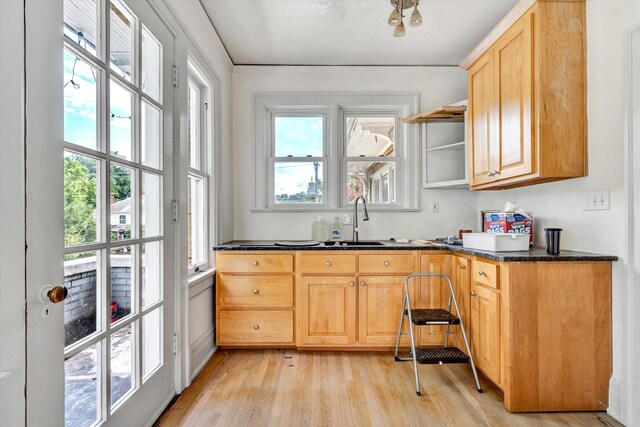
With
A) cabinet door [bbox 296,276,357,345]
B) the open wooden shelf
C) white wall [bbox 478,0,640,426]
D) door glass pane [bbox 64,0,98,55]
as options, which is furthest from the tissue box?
door glass pane [bbox 64,0,98,55]

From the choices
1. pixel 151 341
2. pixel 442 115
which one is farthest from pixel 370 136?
pixel 151 341

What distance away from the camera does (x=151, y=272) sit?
1763mm

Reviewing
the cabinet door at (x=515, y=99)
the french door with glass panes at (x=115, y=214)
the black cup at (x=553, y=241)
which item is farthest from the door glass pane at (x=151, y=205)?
the black cup at (x=553, y=241)

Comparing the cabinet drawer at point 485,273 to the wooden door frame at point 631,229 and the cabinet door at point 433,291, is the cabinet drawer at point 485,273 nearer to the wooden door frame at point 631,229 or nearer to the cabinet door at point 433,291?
the cabinet door at point 433,291

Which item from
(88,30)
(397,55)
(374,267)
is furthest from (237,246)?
(397,55)

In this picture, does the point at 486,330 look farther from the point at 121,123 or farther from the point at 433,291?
the point at 121,123

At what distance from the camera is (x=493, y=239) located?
6.93ft

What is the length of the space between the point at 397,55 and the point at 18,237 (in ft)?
9.77

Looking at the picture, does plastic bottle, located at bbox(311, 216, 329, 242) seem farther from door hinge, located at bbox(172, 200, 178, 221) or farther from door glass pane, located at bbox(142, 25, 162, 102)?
door glass pane, located at bbox(142, 25, 162, 102)

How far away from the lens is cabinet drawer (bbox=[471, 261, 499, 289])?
200cm

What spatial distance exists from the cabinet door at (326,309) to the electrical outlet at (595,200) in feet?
5.09

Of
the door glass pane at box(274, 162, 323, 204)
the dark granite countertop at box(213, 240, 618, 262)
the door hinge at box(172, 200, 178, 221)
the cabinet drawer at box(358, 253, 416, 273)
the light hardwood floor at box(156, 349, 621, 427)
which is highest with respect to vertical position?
the door glass pane at box(274, 162, 323, 204)

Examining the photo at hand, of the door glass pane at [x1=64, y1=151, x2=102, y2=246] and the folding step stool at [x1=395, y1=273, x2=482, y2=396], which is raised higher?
the door glass pane at [x1=64, y1=151, x2=102, y2=246]

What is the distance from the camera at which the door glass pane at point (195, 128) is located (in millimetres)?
2543
